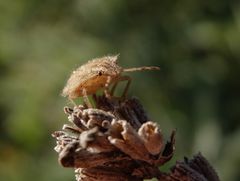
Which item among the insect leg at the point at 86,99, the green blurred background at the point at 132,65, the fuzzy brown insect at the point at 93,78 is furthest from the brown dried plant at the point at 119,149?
the green blurred background at the point at 132,65

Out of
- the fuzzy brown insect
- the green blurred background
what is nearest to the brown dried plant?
the fuzzy brown insect

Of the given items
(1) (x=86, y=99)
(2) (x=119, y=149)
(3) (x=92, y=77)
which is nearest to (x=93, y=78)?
(3) (x=92, y=77)

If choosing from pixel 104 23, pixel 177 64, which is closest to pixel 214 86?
pixel 177 64

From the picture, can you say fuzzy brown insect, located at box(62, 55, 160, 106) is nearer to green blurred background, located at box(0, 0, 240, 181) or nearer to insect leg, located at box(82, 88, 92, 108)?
insect leg, located at box(82, 88, 92, 108)

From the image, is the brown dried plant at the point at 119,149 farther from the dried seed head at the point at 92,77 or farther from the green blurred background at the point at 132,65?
the green blurred background at the point at 132,65

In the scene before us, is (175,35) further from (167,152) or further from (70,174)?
(167,152)
